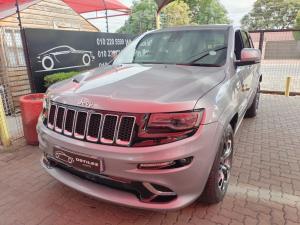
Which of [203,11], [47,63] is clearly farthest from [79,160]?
[203,11]

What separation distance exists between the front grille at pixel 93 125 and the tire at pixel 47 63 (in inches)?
170

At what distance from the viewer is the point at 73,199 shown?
284cm

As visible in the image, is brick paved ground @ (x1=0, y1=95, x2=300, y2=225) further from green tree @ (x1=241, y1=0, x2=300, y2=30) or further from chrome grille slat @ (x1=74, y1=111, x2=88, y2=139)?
green tree @ (x1=241, y1=0, x2=300, y2=30)

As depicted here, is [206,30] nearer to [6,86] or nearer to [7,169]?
[7,169]

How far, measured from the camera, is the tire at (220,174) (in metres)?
2.36

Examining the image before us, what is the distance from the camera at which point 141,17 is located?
40438 mm

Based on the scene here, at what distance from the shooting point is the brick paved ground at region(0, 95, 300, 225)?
2514mm

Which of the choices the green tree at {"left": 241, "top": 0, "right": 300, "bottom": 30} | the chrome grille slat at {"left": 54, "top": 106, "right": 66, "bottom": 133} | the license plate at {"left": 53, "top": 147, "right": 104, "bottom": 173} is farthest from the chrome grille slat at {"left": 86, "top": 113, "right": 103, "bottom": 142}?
the green tree at {"left": 241, "top": 0, "right": 300, "bottom": 30}

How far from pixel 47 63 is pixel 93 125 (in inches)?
193

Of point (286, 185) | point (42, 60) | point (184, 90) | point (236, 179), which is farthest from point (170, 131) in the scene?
point (42, 60)

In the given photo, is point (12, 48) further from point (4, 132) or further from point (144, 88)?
point (144, 88)

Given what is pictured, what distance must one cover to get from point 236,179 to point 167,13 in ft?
102

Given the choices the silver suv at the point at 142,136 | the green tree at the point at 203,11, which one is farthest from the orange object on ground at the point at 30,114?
the green tree at the point at 203,11

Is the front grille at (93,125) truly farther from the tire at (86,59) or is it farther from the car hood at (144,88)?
the tire at (86,59)
